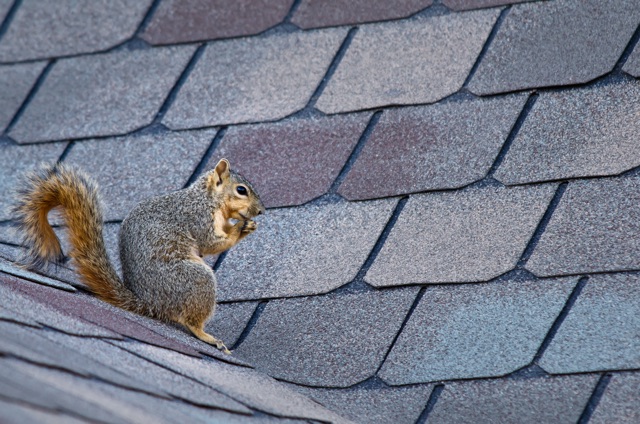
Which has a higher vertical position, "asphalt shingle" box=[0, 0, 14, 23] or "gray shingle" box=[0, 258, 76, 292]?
"asphalt shingle" box=[0, 0, 14, 23]

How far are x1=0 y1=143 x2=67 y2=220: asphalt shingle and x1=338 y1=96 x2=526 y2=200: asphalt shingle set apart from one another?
2.93 feet

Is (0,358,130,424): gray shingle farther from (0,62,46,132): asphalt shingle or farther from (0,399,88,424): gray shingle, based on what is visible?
(0,62,46,132): asphalt shingle

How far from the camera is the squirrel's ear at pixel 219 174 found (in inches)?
101

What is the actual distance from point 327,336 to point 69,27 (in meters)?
1.47

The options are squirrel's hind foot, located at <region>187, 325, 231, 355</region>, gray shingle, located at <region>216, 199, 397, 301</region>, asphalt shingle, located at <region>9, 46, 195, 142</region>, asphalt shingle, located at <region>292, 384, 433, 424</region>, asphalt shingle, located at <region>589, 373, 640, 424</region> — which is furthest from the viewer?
asphalt shingle, located at <region>9, 46, 195, 142</region>

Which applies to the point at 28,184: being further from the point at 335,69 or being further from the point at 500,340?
the point at 500,340

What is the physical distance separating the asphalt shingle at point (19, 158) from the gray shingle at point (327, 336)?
899mm

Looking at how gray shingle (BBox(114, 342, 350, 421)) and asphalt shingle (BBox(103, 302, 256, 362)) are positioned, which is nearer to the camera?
gray shingle (BBox(114, 342, 350, 421))

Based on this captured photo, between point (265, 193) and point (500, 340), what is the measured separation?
778mm

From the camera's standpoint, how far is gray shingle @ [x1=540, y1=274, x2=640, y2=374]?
6.85ft

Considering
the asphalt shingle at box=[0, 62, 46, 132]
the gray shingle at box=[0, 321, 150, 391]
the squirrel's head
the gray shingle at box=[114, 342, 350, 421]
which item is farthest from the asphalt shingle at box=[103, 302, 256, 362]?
the asphalt shingle at box=[0, 62, 46, 132]

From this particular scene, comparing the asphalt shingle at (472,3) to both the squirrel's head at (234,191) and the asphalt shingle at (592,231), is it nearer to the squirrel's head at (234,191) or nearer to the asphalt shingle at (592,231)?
the asphalt shingle at (592,231)

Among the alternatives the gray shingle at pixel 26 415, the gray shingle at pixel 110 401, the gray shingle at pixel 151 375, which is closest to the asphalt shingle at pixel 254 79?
the gray shingle at pixel 151 375

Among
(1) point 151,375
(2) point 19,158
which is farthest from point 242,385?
(2) point 19,158
